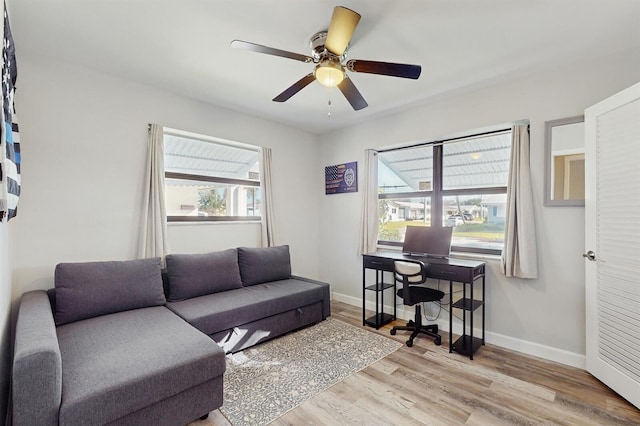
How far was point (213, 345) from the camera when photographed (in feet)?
6.25

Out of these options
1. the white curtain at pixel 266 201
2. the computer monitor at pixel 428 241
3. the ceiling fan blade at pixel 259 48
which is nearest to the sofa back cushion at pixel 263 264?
the white curtain at pixel 266 201

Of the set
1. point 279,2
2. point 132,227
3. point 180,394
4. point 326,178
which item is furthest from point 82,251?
point 326,178

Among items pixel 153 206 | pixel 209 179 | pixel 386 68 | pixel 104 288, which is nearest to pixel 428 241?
pixel 386 68

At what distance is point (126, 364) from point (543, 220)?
339 centimetres

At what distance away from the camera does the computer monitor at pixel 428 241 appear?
314 centimetres

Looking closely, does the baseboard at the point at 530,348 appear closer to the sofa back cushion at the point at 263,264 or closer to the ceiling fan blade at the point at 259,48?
the sofa back cushion at the point at 263,264

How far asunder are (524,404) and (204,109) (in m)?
3.99

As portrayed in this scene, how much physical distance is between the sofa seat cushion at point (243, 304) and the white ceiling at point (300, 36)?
214cm

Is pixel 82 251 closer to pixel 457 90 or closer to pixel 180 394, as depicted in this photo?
pixel 180 394

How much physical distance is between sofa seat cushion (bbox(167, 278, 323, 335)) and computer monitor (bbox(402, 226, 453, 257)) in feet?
3.91

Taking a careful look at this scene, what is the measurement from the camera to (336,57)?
1.95 metres

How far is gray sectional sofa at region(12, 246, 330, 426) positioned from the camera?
1.37 m

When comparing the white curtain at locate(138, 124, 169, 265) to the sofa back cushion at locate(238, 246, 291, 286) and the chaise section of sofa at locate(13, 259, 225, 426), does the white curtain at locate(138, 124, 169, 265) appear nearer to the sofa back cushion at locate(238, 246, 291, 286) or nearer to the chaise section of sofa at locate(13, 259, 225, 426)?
the chaise section of sofa at locate(13, 259, 225, 426)

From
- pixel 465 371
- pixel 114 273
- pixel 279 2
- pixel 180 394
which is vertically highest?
pixel 279 2
